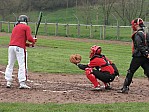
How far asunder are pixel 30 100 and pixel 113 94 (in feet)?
7.32

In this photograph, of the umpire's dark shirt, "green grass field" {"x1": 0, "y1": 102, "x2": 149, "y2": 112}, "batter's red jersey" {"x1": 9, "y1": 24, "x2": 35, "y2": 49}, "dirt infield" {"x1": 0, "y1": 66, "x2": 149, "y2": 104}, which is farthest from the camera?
"batter's red jersey" {"x1": 9, "y1": 24, "x2": 35, "y2": 49}

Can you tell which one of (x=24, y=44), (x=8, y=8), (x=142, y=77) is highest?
(x=8, y=8)

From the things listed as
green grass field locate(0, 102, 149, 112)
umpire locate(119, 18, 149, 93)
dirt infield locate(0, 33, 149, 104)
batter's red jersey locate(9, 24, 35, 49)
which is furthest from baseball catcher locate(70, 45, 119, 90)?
green grass field locate(0, 102, 149, 112)

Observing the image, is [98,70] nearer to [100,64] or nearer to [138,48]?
[100,64]

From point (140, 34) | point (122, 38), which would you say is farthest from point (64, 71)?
point (122, 38)

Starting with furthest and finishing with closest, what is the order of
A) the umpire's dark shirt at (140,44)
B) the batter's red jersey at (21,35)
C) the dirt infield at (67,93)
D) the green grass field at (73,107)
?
1. the batter's red jersey at (21,35)
2. the umpire's dark shirt at (140,44)
3. the dirt infield at (67,93)
4. the green grass field at (73,107)

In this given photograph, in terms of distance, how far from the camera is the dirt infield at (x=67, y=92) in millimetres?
8648

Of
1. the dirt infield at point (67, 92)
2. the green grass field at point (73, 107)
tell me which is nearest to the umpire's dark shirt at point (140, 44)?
the dirt infield at point (67, 92)

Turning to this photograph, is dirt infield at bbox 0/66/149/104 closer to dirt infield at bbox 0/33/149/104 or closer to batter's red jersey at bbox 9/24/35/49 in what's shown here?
dirt infield at bbox 0/33/149/104

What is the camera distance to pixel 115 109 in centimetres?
752

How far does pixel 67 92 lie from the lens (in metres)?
9.60

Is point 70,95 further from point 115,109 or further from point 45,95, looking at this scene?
point 115,109

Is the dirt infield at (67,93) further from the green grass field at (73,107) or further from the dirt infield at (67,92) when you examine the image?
the green grass field at (73,107)

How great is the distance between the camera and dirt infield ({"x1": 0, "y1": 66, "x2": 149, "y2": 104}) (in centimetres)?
865
